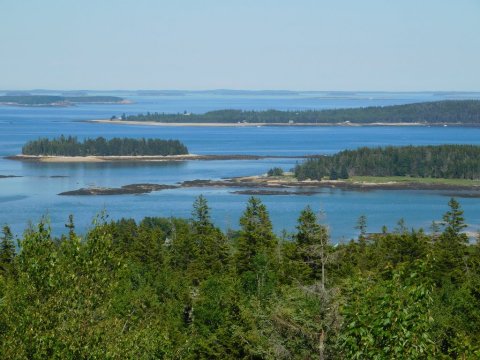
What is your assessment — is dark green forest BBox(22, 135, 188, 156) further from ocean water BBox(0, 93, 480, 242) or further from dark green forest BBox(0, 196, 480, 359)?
dark green forest BBox(0, 196, 480, 359)

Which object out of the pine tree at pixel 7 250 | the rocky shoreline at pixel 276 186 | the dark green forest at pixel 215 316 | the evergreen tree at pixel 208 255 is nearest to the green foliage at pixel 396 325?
the dark green forest at pixel 215 316

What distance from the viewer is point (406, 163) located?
84.9m

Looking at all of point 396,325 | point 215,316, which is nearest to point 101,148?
point 215,316

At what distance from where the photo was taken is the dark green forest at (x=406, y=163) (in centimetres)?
8188

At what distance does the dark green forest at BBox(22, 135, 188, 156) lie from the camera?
103 metres

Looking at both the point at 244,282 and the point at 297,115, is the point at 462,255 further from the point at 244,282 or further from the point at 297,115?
the point at 297,115

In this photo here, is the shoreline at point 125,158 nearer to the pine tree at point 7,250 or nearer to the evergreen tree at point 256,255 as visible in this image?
the evergreen tree at point 256,255

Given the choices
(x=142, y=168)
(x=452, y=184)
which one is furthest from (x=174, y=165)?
(x=452, y=184)

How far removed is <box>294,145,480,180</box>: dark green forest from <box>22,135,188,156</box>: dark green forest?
86.9 ft

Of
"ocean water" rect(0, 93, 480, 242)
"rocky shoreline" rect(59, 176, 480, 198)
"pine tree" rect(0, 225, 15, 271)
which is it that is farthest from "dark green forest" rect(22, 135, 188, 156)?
"pine tree" rect(0, 225, 15, 271)

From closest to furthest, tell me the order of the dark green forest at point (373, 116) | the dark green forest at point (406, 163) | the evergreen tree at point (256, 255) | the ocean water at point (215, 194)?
the evergreen tree at point (256, 255) < the ocean water at point (215, 194) < the dark green forest at point (406, 163) < the dark green forest at point (373, 116)

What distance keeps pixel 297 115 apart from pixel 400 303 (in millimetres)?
183067

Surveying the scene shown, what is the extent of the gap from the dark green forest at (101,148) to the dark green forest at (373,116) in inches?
2963

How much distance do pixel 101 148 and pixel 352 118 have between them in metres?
→ 88.8
